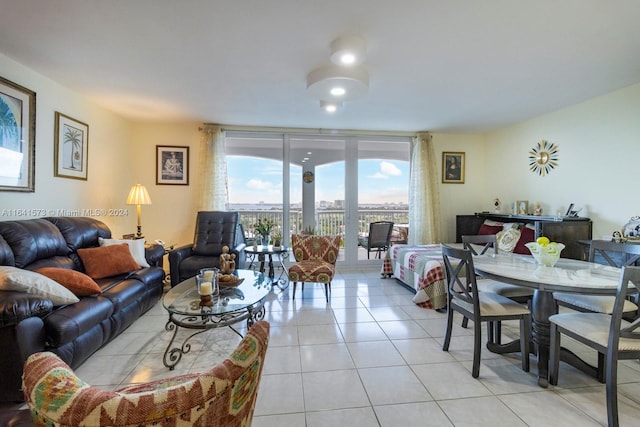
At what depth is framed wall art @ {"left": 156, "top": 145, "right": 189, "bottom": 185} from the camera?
4.83 meters

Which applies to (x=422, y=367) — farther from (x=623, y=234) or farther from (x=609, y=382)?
(x=623, y=234)

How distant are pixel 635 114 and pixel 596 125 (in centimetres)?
41

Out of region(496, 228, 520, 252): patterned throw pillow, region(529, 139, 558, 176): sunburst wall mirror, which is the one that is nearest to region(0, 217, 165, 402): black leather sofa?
region(496, 228, 520, 252): patterned throw pillow

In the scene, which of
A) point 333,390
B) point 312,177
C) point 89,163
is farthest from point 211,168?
point 333,390

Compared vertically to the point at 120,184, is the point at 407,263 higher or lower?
lower

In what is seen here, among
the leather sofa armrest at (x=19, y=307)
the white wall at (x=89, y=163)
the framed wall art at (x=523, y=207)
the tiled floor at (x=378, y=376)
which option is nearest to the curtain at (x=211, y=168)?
the white wall at (x=89, y=163)

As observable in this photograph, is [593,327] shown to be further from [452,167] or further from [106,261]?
[452,167]

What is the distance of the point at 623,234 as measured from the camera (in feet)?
10.4

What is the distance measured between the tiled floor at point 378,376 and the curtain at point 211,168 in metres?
1.99

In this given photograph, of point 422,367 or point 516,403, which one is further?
point 422,367

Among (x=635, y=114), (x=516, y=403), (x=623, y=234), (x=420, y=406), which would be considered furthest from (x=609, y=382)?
(x=635, y=114)

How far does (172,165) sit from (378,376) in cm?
437

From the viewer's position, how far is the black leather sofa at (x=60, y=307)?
5.69 feet

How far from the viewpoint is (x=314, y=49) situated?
98.1 inches
